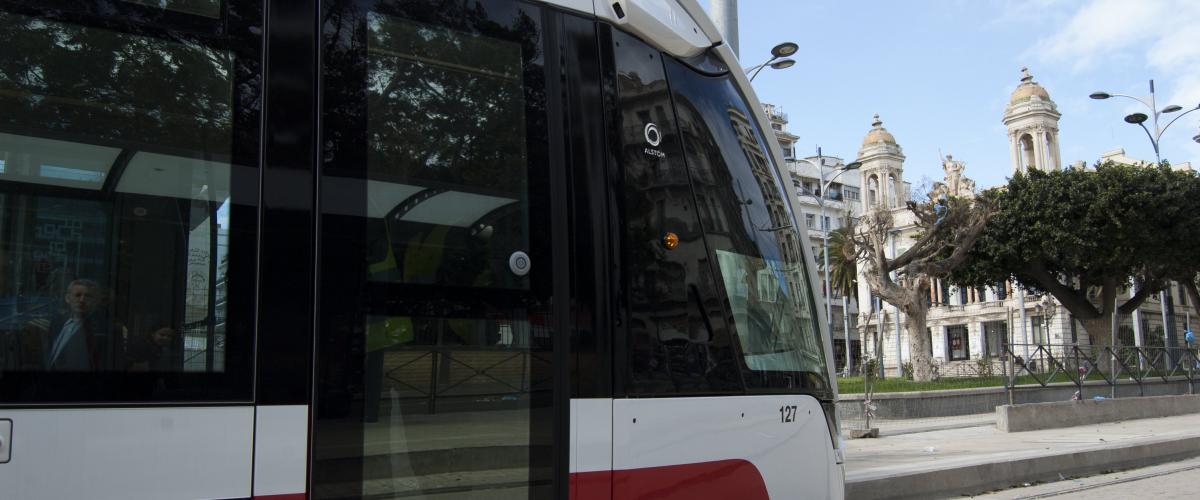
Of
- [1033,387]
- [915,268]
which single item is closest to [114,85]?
[1033,387]

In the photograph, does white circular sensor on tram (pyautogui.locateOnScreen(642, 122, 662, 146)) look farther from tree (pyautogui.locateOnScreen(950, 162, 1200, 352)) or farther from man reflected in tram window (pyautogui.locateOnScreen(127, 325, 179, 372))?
tree (pyautogui.locateOnScreen(950, 162, 1200, 352))

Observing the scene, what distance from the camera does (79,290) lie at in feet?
8.09

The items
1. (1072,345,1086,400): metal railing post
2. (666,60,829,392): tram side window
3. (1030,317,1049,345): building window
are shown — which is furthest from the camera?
(1030,317,1049,345): building window

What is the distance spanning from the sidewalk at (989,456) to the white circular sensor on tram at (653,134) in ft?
17.2

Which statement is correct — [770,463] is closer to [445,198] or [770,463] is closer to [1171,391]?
[445,198]

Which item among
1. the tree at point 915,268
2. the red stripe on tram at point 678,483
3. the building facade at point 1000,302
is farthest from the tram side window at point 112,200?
the building facade at point 1000,302

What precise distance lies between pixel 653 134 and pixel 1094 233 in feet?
151

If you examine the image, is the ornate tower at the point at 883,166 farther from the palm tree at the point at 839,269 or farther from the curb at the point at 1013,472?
the curb at the point at 1013,472

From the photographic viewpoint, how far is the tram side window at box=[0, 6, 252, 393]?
2.41 meters

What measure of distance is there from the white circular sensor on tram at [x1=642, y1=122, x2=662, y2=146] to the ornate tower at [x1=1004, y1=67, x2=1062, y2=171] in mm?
76193

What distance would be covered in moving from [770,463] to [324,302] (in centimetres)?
204

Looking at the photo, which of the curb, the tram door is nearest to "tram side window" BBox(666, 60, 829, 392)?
the tram door

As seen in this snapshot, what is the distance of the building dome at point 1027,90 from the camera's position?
2899 inches

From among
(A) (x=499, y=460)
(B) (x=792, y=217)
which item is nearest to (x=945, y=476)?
(B) (x=792, y=217)
